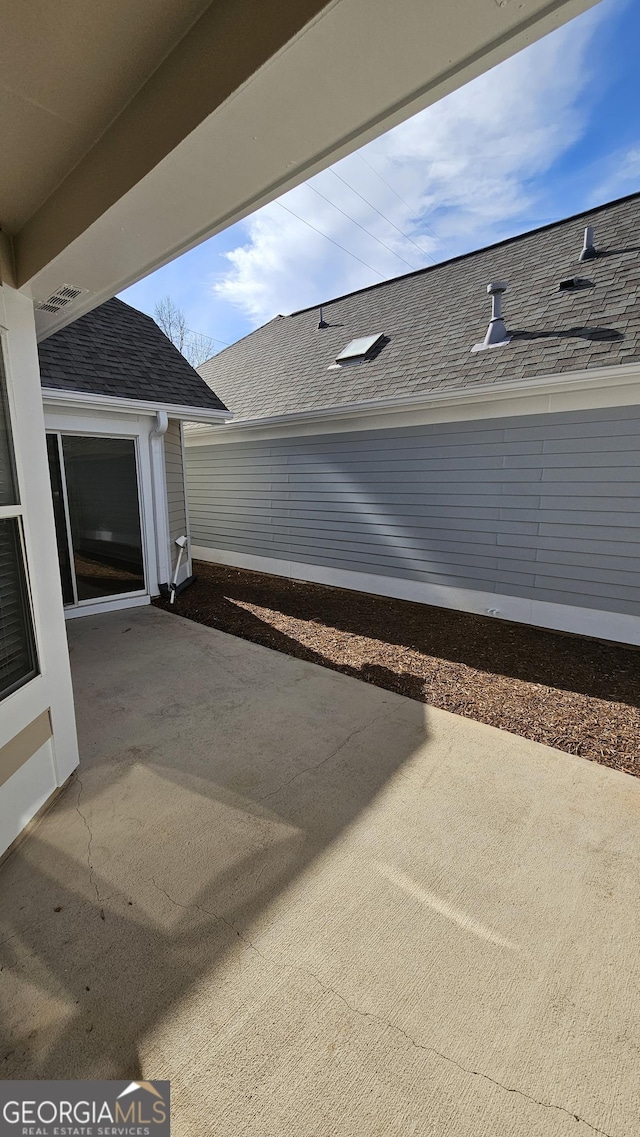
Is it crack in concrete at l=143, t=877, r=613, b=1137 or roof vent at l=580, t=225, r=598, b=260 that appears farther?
roof vent at l=580, t=225, r=598, b=260

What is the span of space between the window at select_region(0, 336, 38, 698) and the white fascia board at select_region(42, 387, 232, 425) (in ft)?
11.9

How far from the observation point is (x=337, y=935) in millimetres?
1948

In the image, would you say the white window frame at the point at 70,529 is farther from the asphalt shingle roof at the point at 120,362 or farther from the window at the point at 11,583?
the window at the point at 11,583

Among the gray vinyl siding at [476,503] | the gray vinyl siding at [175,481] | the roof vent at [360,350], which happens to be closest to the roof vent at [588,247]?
the gray vinyl siding at [476,503]

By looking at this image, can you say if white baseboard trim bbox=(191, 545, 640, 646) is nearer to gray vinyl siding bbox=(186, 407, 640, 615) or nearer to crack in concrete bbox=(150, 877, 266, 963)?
gray vinyl siding bbox=(186, 407, 640, 615)

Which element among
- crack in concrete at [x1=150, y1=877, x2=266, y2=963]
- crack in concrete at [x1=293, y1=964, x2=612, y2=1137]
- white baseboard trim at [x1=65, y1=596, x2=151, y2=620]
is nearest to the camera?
crack in concrete at [x1=293, y1=964, x2=612, y2=1137]

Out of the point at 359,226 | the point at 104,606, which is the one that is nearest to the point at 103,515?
the point at 104,606

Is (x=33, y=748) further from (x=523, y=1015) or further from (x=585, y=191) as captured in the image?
(x=585, y=191)

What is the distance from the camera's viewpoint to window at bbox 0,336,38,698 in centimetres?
238

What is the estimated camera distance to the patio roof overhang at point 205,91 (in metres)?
1.06

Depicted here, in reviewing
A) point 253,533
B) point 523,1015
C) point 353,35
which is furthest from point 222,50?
point 253,533

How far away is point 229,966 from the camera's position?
1826 mm

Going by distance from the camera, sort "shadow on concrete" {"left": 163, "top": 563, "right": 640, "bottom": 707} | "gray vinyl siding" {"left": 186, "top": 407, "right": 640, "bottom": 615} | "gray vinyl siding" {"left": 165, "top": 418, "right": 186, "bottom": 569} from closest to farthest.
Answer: "shadow on concrete" {"left": 163, "top": 563, "right": 640, "bottom": 707}
"gray vinyl siding" {"left": 186, "top": 407, "right": 640, "bottom": 615}
"gray vinyl siding" {"left": 165, "top": 418, "right": 186, "bottom": 569}

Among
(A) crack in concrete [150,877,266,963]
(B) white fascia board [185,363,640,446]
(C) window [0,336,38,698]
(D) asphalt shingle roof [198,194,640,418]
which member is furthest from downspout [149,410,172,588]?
(A) crack in concrete [150,877,266,963]
